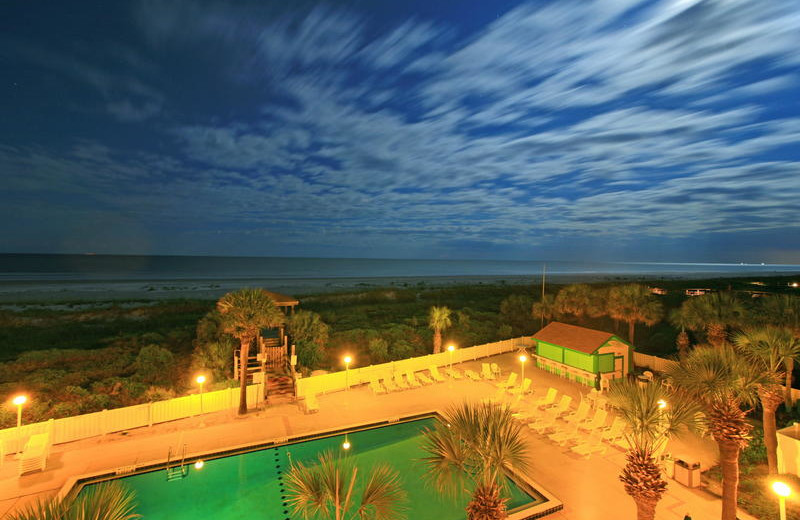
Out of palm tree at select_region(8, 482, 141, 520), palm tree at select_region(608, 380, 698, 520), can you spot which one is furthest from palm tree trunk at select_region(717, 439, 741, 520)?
palm tree at select_region(8, 482, 141, 520)

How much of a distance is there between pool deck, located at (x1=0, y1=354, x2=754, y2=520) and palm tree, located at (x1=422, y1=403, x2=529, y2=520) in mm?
2688

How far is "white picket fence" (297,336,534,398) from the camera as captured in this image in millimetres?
14930

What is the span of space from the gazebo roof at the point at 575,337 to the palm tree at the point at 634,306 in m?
5.21

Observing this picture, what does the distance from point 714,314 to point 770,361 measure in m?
8.66

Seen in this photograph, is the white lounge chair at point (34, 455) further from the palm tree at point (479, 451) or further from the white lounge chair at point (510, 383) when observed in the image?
the white lounge chair at point (510, 383)

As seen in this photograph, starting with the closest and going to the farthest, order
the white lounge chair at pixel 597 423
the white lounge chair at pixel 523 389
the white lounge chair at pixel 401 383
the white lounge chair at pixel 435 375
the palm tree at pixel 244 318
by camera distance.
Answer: the white lounge chair at pixel 597 423
the palm tree at pixel 244 318
the white lounge chair at pixel 523 389
the white lounge chair at pixel 401 383
the white lounge chair at pixel 435 375

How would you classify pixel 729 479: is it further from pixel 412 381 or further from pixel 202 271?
pixel 202 271

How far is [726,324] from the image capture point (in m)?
15.8

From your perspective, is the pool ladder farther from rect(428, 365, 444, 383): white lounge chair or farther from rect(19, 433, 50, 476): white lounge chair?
rect(428, 365, 444, 383): white lounge chair

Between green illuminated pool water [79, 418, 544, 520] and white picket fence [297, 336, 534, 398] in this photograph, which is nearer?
green illuminated pool water [79, 418, 544, 520]

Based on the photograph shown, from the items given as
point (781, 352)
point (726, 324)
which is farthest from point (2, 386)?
point (726, 324)

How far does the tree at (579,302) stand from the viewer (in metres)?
23.7

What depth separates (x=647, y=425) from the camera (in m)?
6.53

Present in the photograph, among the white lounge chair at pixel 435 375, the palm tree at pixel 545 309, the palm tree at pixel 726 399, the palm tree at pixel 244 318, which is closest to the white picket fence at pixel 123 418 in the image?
the palm tree at pixel 244 318
